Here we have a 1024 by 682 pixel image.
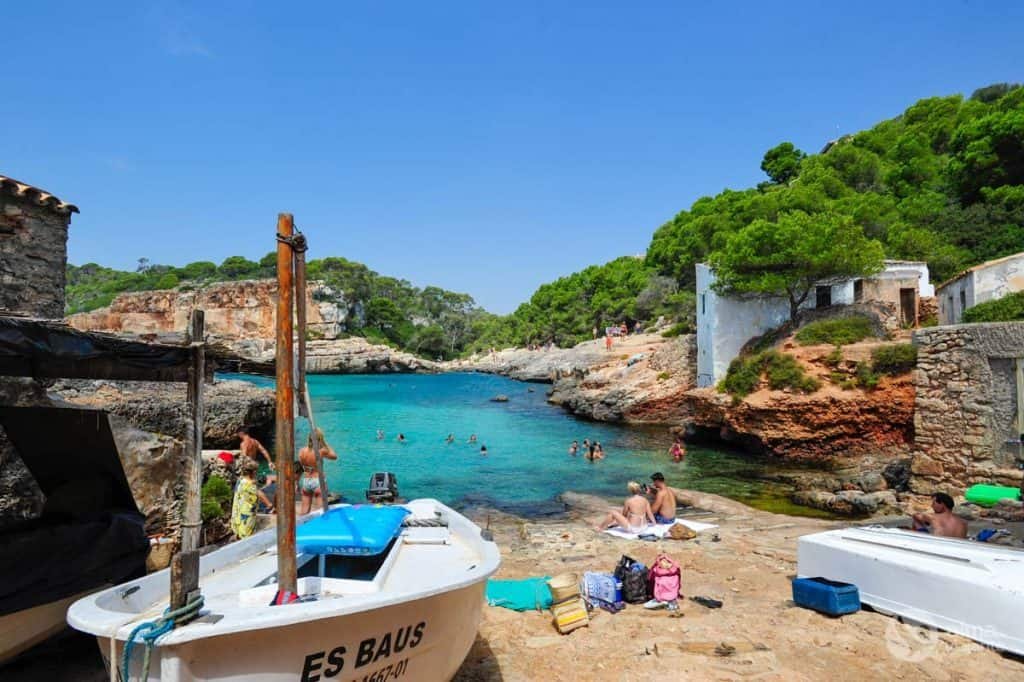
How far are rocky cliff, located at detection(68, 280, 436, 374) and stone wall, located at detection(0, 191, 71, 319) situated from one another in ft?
208

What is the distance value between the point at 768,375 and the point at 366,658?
20458mm

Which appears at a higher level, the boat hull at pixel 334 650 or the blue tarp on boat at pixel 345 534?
the blue tarp on boat at pixel 345 534

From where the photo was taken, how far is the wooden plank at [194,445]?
4.21m

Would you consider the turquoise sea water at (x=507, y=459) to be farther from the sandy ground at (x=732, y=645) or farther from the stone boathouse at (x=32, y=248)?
the stone boathouse at (x=32, y=248)

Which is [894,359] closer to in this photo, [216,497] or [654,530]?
[654,530]

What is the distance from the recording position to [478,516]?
13828mm

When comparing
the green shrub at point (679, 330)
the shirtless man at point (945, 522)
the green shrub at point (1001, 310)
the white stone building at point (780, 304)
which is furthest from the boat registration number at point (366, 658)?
the green shrub at point (679, 330)

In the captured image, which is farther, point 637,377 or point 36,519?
point 637,377

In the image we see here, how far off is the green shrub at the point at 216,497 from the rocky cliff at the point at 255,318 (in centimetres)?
6477

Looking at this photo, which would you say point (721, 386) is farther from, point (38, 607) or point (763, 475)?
point (38, 607)

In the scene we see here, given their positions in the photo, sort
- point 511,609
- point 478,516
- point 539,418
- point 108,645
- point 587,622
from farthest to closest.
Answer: point 539,418 → point 478,516 → point 511,609 → point 587,622 → point 108,645

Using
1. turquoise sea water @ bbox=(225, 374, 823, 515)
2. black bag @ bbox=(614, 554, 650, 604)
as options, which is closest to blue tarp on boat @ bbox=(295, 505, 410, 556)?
black bag @ bbox=(614, 554, 650, 604)

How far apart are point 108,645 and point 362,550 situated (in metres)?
1.75

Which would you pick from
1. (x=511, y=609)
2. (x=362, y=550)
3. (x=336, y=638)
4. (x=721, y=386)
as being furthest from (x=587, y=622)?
(x=721, y=386)
